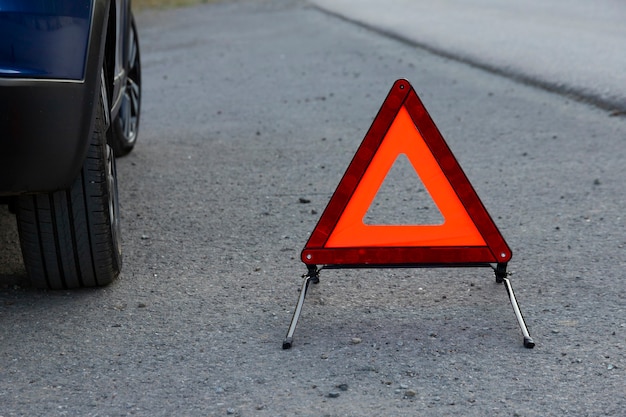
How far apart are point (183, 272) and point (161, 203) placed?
121 centimetres

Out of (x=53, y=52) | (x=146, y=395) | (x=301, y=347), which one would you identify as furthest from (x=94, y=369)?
(x=53, y=52)

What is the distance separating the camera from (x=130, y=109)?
6824 mm

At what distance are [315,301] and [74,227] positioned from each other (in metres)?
0.90

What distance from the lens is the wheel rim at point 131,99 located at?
6660 mm

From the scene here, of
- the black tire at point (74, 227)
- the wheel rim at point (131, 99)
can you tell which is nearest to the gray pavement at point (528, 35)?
the wheel rim at point (131, 99)

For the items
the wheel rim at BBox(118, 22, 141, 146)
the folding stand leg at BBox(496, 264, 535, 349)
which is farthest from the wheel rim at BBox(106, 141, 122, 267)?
the wheel rim at BBox(118, 22, 141, 146)

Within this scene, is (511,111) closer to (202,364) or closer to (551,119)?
(551,119)

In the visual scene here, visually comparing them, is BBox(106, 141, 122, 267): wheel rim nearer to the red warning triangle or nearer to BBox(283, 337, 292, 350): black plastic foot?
the red warning triangle

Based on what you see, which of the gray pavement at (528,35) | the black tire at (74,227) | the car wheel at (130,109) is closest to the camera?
the black tire at (74,227)

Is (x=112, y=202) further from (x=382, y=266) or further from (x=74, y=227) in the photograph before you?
(x=382, y=266)

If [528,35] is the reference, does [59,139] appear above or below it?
above

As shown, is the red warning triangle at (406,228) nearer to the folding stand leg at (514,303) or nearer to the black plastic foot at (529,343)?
the folding stand leg at (514,303)

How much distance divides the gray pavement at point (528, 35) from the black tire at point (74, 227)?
182 inches

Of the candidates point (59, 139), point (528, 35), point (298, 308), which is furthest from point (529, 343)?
point (528, 35)
